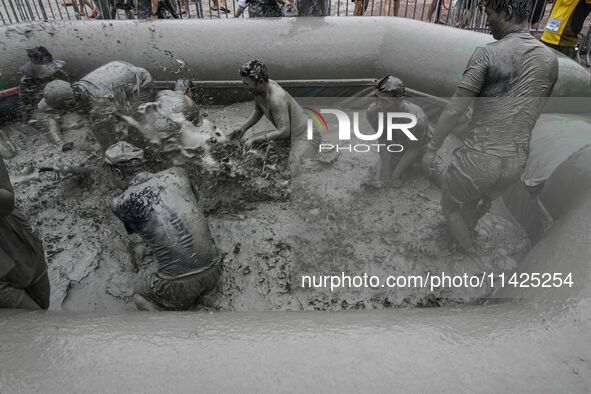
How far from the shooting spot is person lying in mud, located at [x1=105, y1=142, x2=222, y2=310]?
2.57 metres

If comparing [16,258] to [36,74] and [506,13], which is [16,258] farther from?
[36,74]

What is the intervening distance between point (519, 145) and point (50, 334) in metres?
2.80

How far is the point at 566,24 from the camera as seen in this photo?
4980 mm

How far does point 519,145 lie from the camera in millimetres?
2578

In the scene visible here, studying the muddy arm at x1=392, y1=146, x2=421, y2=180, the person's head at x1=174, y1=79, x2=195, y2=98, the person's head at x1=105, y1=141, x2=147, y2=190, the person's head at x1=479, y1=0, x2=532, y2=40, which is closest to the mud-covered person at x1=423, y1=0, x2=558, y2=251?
the person's head at x1=479, y1=0, x2=532, y2=40

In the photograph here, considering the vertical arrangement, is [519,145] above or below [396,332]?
above

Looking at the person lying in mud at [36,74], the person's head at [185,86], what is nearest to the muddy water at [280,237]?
the person lying in mud at [36,74]

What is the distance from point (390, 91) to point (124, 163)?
2233 millimetres

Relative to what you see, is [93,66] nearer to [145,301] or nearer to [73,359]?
[145,301]

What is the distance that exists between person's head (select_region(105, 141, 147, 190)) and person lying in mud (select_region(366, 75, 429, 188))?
209 cm

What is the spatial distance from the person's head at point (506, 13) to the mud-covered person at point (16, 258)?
288cm

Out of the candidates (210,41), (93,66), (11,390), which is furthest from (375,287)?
(93,66)

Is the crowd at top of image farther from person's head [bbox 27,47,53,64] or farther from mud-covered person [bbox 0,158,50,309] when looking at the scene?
person's head [bbox 27,47,53,64]

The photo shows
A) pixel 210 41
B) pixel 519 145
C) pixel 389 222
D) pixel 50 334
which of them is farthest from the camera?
pixel 210 41
